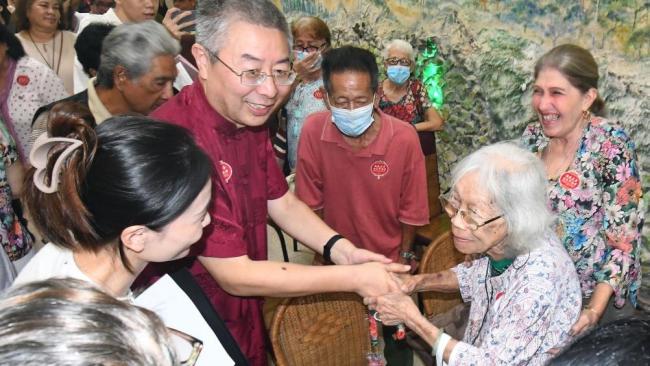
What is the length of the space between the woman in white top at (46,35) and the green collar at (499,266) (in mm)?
3376

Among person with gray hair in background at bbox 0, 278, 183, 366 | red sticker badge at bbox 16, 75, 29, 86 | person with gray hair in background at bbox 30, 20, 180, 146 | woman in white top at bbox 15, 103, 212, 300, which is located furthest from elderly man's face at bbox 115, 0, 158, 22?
person with gray hair in background at bbox 0, 278, 183, 366

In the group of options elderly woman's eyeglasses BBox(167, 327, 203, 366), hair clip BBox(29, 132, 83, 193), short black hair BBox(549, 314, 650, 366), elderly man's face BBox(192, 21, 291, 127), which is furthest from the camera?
elderly man's face BBox(192, 21, 291, 127)

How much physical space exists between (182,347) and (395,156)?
174 centimetres

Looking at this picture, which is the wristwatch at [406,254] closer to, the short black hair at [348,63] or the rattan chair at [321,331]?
the rattan chair at [321,331]

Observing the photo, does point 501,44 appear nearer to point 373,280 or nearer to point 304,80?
point 304,80

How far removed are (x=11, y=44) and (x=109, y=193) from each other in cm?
221

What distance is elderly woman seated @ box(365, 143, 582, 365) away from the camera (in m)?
1.64

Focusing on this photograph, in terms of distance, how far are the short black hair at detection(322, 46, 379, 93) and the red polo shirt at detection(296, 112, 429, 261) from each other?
0.21 m

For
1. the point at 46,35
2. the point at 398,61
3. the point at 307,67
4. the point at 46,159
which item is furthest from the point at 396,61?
the point at 46,159

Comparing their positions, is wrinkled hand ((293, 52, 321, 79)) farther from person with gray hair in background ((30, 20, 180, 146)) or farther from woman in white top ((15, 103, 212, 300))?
woman in white top ((15, 103, 212, 300))

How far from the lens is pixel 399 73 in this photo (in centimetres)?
406

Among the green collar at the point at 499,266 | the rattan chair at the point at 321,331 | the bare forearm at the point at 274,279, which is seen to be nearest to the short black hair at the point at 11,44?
the bare forearm at the point at 274,279

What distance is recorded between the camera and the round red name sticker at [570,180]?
2271mm

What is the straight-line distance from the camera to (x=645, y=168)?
3.23m
